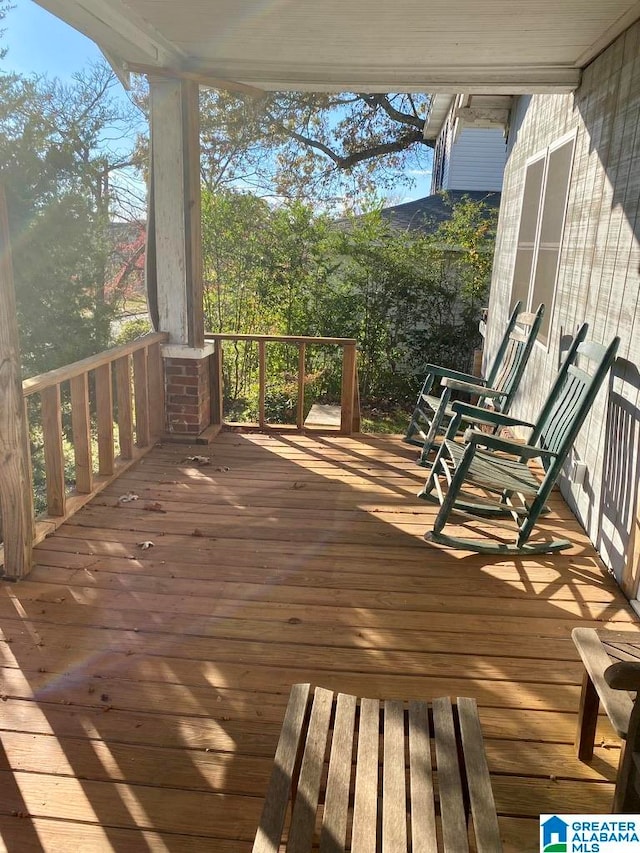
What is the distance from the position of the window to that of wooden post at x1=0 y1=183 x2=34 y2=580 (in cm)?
346

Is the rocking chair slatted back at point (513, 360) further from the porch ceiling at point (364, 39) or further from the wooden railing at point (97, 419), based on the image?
the wooden railing at point (97, 419)

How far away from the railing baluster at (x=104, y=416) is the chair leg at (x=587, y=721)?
2805 millimetres

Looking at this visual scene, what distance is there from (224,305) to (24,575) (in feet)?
19.1

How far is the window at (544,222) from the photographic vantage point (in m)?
4.73

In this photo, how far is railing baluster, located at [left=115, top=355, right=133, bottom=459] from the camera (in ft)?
12.8

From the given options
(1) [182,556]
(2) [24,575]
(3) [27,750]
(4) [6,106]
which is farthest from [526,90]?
(4) [6,106]

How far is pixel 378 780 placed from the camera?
4.62 ft

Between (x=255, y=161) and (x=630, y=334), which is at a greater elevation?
(x=255, y=161)

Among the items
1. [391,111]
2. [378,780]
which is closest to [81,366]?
[378,780]

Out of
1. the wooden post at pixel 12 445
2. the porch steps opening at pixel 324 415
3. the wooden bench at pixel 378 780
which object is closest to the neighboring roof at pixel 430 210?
the porch steps opening at pixel 324 415

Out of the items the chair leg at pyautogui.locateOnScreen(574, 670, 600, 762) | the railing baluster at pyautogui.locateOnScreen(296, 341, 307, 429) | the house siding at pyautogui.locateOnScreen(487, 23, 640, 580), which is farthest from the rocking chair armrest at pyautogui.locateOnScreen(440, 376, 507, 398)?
the chair leg at pyautogui.locateOnScreen(574, 670, 600, 762)

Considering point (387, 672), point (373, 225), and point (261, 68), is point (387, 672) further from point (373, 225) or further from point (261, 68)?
point (373, 225)

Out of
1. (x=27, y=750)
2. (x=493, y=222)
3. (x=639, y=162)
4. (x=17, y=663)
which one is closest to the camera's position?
(x=27, y=750)

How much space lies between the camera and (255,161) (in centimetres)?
1366
